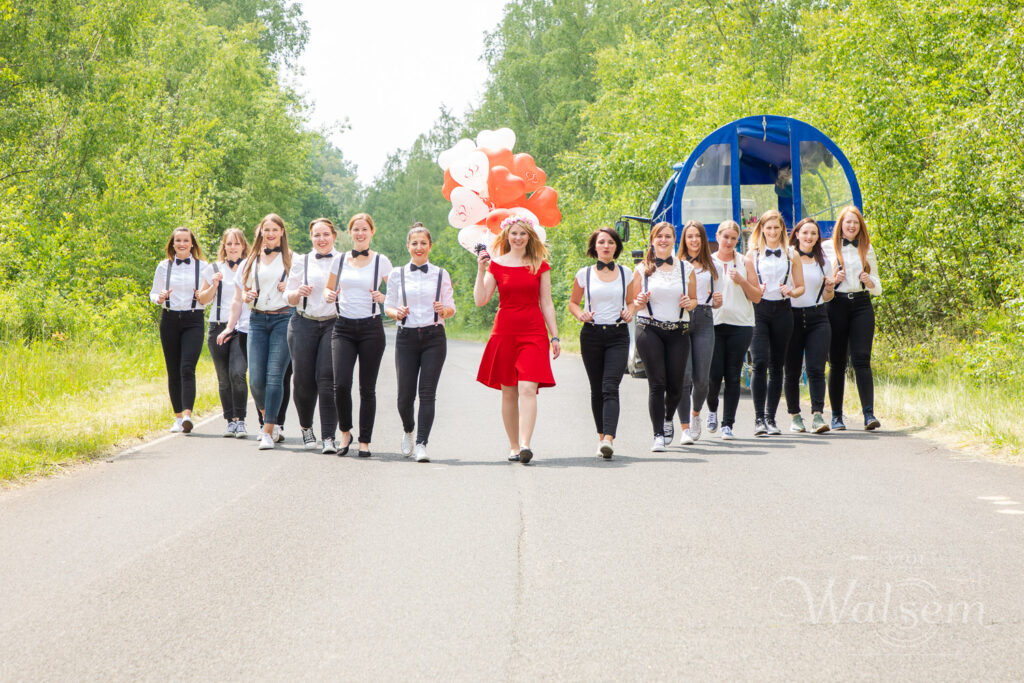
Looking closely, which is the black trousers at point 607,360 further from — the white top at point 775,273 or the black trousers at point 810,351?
the black trousers at point 810,351

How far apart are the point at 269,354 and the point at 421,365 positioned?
1.65 m

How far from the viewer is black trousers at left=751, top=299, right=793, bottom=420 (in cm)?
1064

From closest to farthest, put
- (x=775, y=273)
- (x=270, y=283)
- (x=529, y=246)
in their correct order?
(x=529, y=246) → (x=270, y=283) → (x=775, y=273)

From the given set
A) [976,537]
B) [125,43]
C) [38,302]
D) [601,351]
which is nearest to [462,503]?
[601,351]

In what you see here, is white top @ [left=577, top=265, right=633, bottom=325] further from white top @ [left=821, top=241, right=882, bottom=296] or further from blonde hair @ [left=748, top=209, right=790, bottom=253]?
white top @ [left=821, top=241, right=882, bottom=296]

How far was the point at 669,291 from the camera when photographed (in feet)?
31.2

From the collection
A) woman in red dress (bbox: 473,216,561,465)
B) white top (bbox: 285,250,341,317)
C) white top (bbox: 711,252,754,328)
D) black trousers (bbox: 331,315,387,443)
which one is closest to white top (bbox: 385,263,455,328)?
black trousers (bbox: 331,315,387,443)

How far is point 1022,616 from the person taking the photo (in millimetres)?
4520

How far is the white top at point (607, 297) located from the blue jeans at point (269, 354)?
9.05 feet

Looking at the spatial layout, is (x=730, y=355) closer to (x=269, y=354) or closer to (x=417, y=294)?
(x=417, y=294)

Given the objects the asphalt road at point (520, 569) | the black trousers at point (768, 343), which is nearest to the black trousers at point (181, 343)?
the asphalt road at point (520, 569)

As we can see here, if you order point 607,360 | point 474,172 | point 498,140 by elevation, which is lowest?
point 607,360

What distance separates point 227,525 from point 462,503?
151cm

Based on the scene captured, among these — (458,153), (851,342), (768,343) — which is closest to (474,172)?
(458,153)
